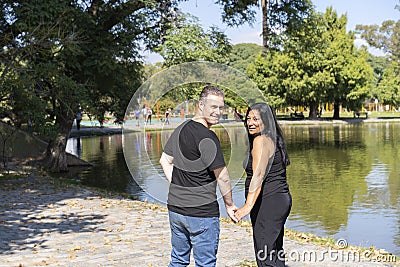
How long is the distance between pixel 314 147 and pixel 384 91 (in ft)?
170

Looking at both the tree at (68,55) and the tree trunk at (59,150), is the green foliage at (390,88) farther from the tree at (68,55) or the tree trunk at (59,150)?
the tree trunk at (59,150)

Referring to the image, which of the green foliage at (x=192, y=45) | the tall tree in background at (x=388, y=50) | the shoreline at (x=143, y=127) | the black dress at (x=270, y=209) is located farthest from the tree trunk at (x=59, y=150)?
the tall tree in background at (x=388, y=50)

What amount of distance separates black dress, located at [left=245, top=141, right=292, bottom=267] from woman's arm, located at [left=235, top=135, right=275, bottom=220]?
0.15 meters

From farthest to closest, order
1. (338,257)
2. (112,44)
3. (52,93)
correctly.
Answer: (112,44)
(52,93)
(338,257)

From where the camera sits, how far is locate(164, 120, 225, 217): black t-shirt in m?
4.24

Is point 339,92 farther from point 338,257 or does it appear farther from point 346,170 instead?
point 338,257

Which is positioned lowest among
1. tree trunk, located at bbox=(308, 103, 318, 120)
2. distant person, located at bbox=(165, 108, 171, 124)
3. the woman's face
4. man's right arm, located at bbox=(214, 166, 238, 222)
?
man's right arm, located at bbox=(214, 166, 238, 222)

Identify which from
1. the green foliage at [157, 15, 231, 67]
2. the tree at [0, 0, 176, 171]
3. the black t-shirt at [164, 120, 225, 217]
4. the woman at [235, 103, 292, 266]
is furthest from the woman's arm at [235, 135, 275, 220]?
the tree at [0, 0, 176, 171]

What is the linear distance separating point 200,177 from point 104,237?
402 centimetres

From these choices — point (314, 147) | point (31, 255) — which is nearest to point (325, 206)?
point (31, 255)

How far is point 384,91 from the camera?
2977 inches

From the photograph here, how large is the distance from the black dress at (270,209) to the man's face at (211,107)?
86 cm

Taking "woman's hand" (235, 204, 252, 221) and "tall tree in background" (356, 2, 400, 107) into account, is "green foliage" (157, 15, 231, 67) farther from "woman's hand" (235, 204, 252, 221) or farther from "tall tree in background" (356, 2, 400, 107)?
"tall tree in background" (356, 2, 400, 107)

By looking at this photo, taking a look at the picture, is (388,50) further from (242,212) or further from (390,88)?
(242,212)
